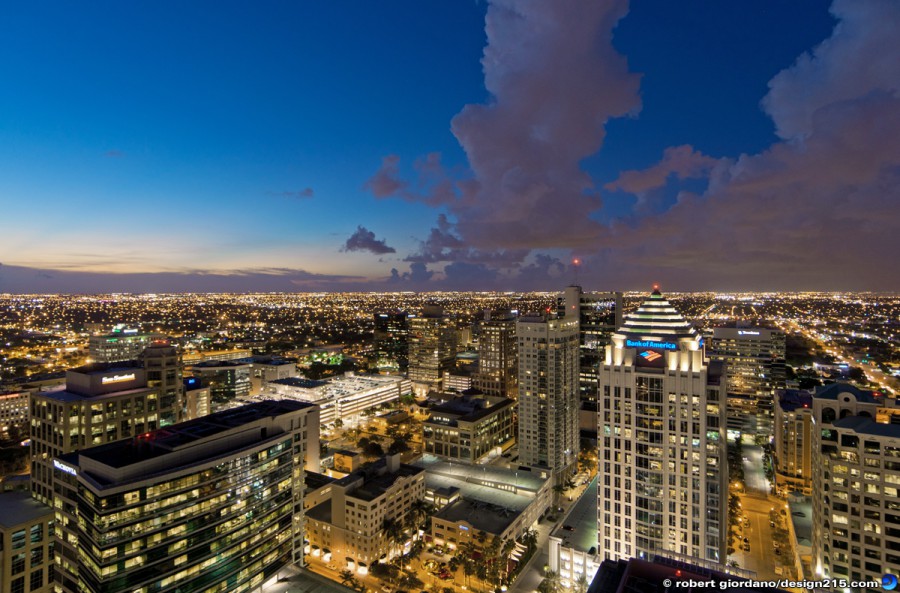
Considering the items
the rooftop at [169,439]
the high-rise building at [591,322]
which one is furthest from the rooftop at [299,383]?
the rooftop at [169,439]

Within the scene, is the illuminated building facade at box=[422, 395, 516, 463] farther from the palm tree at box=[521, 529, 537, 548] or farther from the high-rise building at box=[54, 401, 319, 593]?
the high-rise building at box=[54, 401, 319, 593]

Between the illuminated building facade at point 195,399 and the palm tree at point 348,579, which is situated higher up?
the illuminated building facade at point 195,399

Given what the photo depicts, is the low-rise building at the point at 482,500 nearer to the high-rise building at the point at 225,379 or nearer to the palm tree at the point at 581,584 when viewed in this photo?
the palm tree at the point at 581,584

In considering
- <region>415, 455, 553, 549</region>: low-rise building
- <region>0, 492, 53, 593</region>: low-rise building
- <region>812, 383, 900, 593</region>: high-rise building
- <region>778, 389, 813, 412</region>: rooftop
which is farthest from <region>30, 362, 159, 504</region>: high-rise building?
<region>778, 389, 813, 412</region>: rooftop

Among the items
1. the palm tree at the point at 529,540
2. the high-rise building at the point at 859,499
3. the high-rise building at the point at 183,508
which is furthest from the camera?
the palm tree at the point at 529,540

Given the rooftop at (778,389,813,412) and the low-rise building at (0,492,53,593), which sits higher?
the rooftop at (778,389,813,412)

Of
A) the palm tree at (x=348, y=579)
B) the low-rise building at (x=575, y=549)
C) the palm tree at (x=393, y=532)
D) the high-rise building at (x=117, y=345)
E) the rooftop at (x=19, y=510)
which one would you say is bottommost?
the palm tree at (x=348, y=579)

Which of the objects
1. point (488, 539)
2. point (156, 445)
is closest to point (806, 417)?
point (488, 539)

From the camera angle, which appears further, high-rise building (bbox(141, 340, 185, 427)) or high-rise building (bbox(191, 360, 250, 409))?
high-rise building (bbox(191, 360, 250, 409))

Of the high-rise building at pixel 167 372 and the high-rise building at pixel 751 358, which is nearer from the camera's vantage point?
the high-rise building at pixel 167 372
